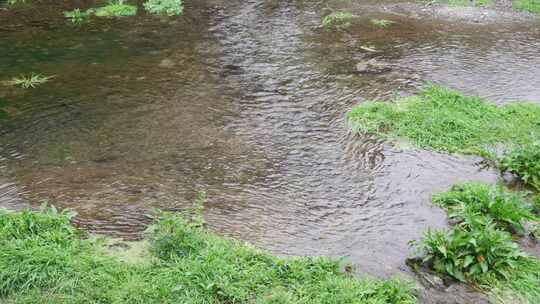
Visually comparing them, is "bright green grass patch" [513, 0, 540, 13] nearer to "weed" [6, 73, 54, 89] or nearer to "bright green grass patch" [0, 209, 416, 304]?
"bright green grass patch" [0, 209, 416, 304]

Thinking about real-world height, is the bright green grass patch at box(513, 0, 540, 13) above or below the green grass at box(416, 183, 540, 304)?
above

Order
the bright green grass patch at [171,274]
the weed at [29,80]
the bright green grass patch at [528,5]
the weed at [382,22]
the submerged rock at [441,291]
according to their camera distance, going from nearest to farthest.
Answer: the bright green grass patch at [171,274] → the submerged rock at [441,291] → the weed at [29,80] → the weed at [382,22] → the bright green grass patch at [528,5]

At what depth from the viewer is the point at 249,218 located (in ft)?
18.3

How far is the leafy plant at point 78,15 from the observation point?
456 inches

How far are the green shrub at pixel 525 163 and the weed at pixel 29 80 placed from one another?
7.32 meters

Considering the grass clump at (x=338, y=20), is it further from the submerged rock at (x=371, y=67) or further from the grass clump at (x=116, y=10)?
the grass clump at (x=116, y=10)

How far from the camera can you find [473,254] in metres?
4.82

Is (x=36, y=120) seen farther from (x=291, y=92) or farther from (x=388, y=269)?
(x=388, y=269)

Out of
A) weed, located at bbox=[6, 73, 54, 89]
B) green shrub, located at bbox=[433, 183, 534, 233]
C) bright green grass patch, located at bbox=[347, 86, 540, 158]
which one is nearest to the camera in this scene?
green shrub, located at bbox=[433, 183, 534, 233]

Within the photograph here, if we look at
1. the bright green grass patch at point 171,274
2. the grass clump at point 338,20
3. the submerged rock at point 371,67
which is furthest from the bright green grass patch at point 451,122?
the grass clump at point 338,20

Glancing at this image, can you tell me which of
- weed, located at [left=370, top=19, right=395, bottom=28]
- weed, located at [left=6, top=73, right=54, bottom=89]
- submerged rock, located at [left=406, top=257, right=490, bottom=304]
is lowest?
submerged rock, located at [left=406, top=257, right=490, bottom=304]

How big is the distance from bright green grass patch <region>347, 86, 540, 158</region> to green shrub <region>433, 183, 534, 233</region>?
3.87 feet

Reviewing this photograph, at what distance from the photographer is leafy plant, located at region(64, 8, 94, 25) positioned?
11.6 metres

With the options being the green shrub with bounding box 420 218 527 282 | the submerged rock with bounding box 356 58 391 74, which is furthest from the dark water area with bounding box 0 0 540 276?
the green shrub with bounding box 420 218 527 282
